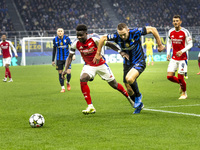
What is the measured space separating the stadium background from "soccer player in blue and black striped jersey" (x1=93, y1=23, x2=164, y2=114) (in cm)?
2754

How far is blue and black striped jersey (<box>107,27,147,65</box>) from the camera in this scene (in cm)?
837

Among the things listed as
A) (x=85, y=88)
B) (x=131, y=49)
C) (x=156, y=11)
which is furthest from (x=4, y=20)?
(x=131, y=49)

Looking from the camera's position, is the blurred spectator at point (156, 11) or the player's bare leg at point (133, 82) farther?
the blurred spectator at point (156, 11)

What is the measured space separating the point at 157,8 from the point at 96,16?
297 inches

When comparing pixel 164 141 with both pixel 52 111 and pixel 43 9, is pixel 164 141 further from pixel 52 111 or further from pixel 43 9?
pixel 43 9

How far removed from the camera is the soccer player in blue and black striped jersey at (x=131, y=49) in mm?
8219

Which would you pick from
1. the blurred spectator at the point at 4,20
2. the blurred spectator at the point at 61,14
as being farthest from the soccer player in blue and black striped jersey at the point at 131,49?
the blurred spectator at the point at 61,14

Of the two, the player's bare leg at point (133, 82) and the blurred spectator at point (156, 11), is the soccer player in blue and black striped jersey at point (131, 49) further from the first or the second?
the blurred spectator at point (156, 11)

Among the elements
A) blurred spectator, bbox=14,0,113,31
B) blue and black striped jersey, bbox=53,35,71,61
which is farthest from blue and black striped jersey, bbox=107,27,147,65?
blurred spectator, bbox=14,0,113,31

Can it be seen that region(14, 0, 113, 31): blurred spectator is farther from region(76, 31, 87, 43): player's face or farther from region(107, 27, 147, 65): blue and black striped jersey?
region(107, 27, 147, 65): blue and black striped jersey

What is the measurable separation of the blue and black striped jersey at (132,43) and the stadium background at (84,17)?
27.6 metres

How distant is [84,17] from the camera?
147 ft

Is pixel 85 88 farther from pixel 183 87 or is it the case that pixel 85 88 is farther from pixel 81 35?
pixel 183 87

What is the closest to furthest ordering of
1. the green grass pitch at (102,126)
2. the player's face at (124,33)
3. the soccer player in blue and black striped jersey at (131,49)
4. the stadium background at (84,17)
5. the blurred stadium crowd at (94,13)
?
the green grass pitch at (102,126)
the player's face at (124,33)
the soccer player in blue and black striped jersey at (131,49)
the stadium background at (84,17)
the blurred stadium crowd at (94,13)
